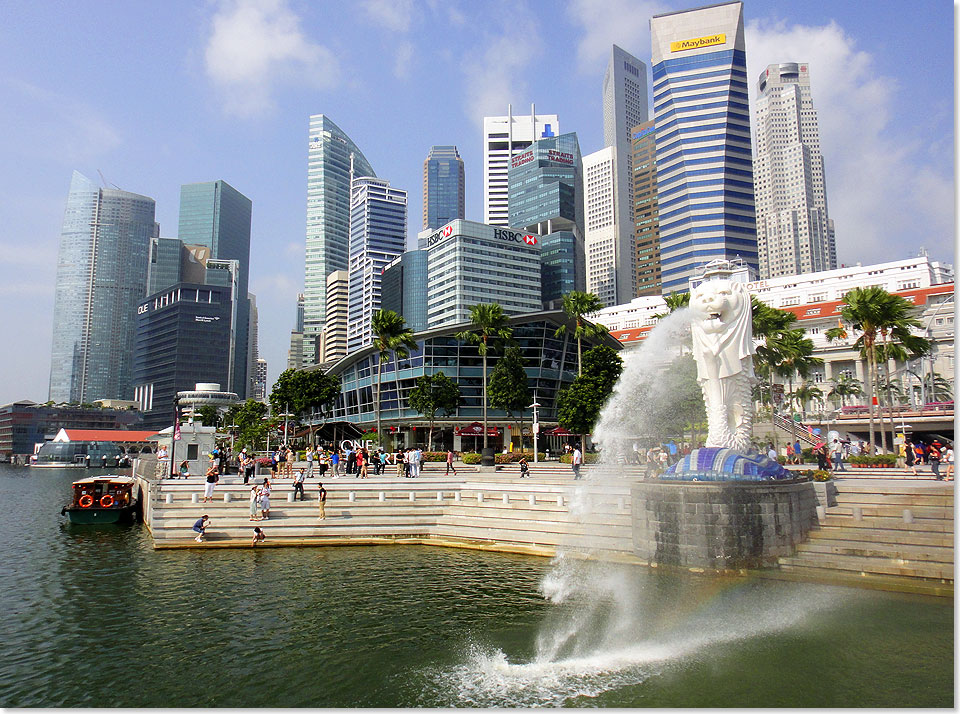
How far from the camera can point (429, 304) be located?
18100 cm

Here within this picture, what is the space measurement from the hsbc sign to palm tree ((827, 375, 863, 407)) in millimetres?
99895

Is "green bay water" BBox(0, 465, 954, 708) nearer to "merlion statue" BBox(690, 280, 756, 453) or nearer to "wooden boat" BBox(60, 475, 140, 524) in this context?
"merlion statue" BBox(690, 280, 756, 453)

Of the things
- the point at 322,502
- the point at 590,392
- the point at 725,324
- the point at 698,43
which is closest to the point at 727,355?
the point at 725,324

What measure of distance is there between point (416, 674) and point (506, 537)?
14068 mm

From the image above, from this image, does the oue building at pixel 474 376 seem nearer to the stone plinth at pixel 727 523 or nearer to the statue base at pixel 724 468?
the statue base at pixel 724 468

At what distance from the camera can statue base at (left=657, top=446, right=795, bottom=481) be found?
20.0 metres

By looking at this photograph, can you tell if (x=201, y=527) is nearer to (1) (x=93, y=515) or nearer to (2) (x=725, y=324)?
(1) (x=93, y=515)

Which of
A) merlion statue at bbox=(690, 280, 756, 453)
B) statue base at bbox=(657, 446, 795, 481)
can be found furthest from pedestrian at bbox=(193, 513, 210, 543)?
merlion statue at bbox=(690, 280, 756, 453)

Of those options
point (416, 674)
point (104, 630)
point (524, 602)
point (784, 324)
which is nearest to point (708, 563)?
point (524, 602)

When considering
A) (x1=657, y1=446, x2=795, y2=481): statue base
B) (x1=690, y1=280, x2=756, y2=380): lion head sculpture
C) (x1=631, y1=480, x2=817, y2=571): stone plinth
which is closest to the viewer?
(x1=631, y1=480, x2=817, y2=571): stone plinth

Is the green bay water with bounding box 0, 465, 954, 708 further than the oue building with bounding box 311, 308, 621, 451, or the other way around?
the oue building with bounding box 311, 308, 621, 451

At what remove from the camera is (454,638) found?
1454 cm

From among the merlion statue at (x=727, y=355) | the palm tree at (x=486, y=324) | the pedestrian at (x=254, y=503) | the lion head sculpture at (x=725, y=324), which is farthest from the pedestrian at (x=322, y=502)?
the palm tree at (x=486, y=324)

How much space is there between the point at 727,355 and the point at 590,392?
28.5 metres
